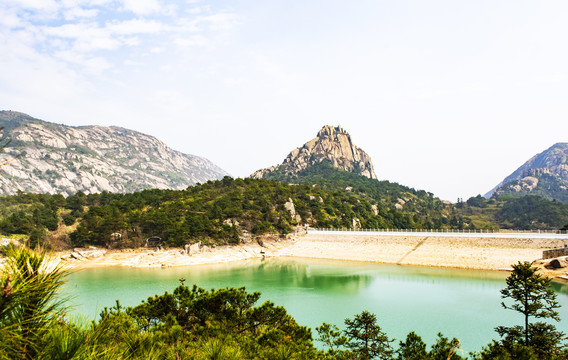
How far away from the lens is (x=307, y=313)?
23.8 metres

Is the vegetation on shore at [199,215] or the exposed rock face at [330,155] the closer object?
the vegetation on shore at [199,215]

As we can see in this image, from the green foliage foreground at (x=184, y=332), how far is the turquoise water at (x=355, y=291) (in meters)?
4.89

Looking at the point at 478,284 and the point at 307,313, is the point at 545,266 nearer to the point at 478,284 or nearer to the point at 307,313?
the point at 478,284

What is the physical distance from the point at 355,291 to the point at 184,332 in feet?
73.3

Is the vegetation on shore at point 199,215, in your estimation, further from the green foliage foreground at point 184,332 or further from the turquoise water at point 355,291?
the green foliage foreground at point 184,332

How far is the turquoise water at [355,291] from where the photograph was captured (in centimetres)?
2140

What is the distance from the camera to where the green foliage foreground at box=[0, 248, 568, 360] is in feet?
12.4

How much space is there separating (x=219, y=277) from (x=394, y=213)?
5797cm

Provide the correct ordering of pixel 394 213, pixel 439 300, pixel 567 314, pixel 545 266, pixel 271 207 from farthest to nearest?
pixel 394 213 → pixel 271 207 → pixel 545 266 → pixel 439 300 → pixel 567 314

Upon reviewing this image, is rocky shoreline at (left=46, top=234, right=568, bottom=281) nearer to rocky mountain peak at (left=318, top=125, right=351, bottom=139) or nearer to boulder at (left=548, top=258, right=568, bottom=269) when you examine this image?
boulder at (left=548, top=258, right=568, bottom=269)

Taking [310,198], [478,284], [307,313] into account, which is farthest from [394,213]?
[307,313]

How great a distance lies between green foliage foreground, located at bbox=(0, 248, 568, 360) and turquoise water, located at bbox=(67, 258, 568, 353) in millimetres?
4888

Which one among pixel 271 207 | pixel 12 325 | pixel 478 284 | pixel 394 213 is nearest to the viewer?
pixel 12 325

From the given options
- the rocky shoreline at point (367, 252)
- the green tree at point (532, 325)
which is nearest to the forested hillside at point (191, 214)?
the rocky shoreline at point (367, 252)
